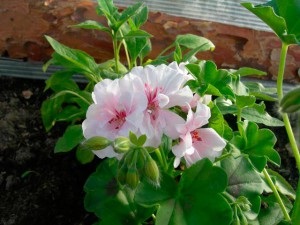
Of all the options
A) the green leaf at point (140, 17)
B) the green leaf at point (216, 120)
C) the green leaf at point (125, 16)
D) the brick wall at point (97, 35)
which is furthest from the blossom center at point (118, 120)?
the brick wall at point (97, 35)

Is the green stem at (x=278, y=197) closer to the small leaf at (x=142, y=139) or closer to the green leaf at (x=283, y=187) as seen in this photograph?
the green leaf at (x=283, y=187)

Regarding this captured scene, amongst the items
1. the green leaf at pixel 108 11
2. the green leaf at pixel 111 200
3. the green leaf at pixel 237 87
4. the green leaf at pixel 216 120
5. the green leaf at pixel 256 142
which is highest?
the green leaf at pixel 108 11

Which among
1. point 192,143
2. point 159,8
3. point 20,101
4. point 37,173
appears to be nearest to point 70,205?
point 37,173

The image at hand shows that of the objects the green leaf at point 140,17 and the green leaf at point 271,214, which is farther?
the green leaf at point 140,17

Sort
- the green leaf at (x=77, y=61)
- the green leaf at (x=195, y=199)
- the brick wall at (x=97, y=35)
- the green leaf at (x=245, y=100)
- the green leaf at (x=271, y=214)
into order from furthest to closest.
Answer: the brick wall at (x=97, y=35) < the green leaf at (x=77, y=61) < the green leaf at (x=271, y=214) < the green leaf at (x=245, y=100) < the green leaf at (x=195, y=199)

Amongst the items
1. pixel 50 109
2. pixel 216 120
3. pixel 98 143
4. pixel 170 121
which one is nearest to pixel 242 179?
pixel 216 120

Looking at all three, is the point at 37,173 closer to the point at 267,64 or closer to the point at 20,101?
the point at 20,101

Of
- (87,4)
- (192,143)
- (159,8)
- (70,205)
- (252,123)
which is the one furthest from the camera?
(159,8)
